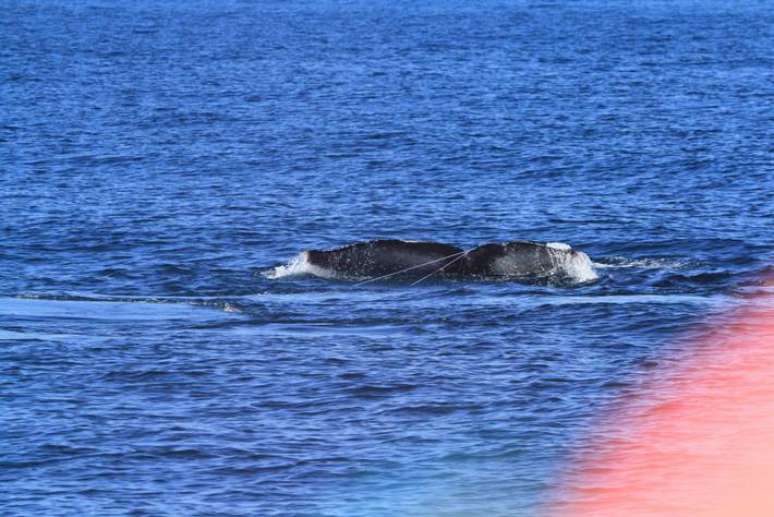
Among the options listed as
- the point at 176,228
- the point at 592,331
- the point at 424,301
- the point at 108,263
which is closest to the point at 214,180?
the point at 176,228

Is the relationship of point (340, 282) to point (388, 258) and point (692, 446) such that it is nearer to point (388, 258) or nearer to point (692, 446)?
point (388, 258)

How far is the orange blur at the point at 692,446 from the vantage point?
707 inches

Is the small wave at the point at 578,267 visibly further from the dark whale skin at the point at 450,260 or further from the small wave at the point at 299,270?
the small wave at the point at 299,270

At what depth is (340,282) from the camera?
29.8m

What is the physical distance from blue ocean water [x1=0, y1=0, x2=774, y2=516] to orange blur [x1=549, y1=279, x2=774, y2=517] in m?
0.47

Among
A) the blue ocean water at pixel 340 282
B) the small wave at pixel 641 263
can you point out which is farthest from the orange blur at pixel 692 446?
the small wave at pixel 641 263

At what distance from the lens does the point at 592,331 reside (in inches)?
1016

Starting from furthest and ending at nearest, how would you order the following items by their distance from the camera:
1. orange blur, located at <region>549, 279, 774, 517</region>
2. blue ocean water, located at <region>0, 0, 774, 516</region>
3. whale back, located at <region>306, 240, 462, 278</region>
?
whale back, located at <region>306, 240, 462, 278</region>
blue ocean water, located at <region>0, 0, 774, 516</region>
orange blur, located at <region>549, 279, 774, 517</region>

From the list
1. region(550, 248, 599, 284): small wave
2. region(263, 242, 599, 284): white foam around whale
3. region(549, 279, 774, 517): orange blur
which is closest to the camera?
region(549, 279, 774, 517): orange blur

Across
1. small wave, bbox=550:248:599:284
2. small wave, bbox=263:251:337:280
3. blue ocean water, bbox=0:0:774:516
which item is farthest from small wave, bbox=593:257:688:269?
small wave, bbox=263:251:337:280

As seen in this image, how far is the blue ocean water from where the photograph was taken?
19.4 m

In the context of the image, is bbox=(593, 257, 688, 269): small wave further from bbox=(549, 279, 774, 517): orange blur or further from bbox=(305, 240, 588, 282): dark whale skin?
bbox=(549, 279, 774, 517): orange blur

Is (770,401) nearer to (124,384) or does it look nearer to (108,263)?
(124,384)

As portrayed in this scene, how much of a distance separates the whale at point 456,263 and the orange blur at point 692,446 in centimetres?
523
